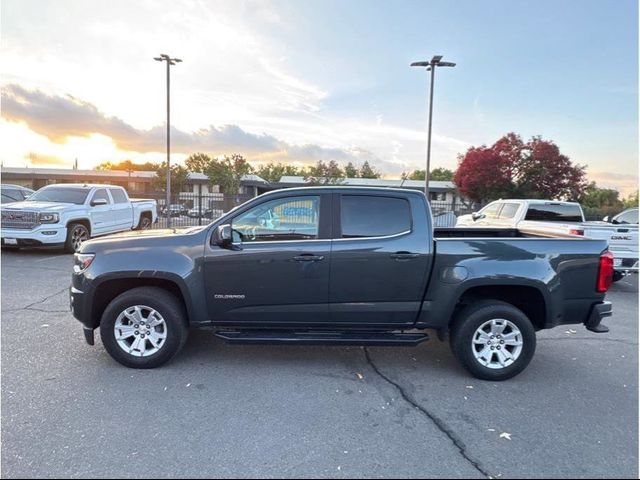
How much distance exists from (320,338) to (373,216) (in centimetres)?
132

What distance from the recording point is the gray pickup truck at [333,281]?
3766 mm

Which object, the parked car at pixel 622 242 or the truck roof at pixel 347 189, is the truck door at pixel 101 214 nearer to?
the truck roof at pixel 347 189

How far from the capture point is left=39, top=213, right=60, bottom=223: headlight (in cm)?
945

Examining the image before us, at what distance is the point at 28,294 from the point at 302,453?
593 centimetres

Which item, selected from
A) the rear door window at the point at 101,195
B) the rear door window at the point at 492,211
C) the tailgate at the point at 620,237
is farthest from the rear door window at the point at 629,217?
the rear door window at the point at 101,195

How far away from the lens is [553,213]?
9.38m

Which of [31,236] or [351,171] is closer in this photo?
[31,236]

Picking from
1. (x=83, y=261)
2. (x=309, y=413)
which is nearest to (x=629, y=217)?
(x=309, y=413)

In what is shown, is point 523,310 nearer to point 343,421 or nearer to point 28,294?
point 343,421

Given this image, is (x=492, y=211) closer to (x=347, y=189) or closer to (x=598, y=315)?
(x=598, y=315)

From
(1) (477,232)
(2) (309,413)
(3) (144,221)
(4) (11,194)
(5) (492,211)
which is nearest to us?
(2) (309,413)

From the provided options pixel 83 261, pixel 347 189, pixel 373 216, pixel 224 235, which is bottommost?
pixel 83 261

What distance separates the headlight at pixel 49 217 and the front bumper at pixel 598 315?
10886 mm

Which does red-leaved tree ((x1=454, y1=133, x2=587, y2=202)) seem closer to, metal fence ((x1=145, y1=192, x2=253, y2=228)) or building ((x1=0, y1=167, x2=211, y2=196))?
metal fence ((x1=145, y1=192, x2=253, y2=228))
